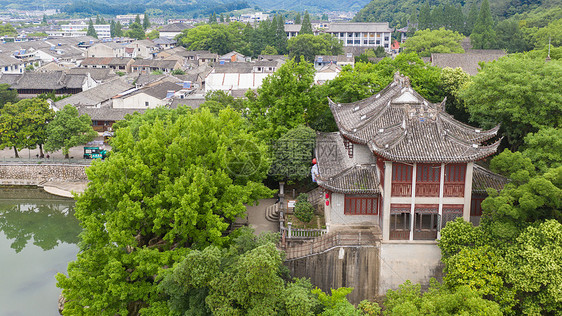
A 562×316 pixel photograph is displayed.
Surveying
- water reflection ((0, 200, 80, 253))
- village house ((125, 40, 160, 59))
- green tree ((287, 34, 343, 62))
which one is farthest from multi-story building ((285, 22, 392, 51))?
water reflection ((0, 200, 80, 253))

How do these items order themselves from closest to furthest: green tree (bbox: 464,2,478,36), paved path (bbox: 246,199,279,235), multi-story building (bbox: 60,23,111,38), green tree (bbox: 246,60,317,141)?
paved path (bbox: 246,199,279,235) → green tree (bbox: 246,60,317,141) → green tree (bbox: 464,2,478,36) → multi-story building (bbox: 60,23,111,38)

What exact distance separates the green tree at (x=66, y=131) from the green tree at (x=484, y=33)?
49.9m

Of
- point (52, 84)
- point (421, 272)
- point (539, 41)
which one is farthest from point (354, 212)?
point (539, 41)

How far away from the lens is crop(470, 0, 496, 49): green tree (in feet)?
222

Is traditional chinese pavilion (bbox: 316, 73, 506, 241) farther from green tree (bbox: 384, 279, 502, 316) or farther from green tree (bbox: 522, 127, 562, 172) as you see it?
green tree (bbox: 384, 279, 502, 316)

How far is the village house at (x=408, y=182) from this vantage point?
65.4 ft

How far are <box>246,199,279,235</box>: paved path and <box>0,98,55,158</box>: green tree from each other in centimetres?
1944

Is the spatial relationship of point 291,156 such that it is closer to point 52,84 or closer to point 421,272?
point 421,272

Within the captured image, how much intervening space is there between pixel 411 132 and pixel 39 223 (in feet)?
80.7

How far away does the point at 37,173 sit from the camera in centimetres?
3853

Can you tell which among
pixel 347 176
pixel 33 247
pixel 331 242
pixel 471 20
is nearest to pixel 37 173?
pixel 33 247

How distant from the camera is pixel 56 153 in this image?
40.9 meters

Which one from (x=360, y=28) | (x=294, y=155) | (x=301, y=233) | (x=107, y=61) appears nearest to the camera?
(x=301, y=233)

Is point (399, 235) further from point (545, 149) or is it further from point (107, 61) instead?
point (107, 61)
